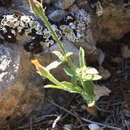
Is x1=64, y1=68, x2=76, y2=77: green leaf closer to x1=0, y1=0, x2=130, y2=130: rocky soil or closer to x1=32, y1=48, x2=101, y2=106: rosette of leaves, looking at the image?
x1=32, y1=48, x2=101, y2=106: rosette of leaves

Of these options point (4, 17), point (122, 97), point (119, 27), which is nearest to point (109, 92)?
point (122, 97)

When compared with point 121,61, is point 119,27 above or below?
A: above

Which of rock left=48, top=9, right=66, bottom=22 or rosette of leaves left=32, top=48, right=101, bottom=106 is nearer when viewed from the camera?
rosette of leaves left=32, top=48, right=101, bottom=106

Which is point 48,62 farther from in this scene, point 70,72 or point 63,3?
point 63,3

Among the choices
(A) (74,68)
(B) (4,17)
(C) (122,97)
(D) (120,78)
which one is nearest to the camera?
(A) (74,68)

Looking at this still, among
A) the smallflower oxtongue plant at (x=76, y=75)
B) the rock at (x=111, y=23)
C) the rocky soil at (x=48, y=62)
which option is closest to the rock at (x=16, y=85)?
the rocky soil at (x=48, y=62)

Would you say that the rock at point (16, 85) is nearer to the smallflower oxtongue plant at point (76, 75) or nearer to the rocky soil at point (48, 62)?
the rocky soil at point (48, 62)

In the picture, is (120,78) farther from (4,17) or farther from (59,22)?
(4,17)

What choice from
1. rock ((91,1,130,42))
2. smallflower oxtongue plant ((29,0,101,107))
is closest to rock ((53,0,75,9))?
rock ((91,1,130,42))

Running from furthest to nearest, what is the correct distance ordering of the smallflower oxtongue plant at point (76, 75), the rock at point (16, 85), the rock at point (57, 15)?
1. the rock at point (57, 15)
2. the rock at point (16, 85)
3. the smallflower oxtongue plant at point (76, 75)
